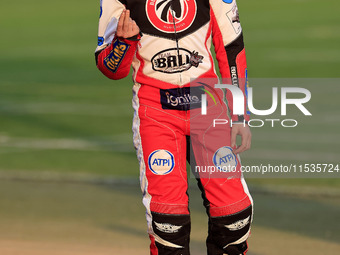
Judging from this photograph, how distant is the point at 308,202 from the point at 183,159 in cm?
362

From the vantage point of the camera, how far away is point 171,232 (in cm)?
616

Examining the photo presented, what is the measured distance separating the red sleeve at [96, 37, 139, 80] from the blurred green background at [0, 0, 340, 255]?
2.17m

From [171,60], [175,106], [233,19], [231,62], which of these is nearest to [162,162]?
[175,106]

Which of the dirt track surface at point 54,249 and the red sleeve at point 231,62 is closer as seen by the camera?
the red sleeve at point 231,62

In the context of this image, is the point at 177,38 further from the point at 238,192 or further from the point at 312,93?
the point at 312,93

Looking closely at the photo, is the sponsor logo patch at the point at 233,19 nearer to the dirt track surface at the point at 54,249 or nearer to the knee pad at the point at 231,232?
the knee pad at the point at 231,232

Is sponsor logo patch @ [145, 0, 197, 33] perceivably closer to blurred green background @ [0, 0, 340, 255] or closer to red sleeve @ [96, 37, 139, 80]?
red sleeve @ [96, 37, 139, 80]

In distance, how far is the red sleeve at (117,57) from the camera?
19.7 ft

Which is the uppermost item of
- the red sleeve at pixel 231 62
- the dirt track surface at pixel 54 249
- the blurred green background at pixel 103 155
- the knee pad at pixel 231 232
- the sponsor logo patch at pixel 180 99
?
the red sleeve at pixel 231 62

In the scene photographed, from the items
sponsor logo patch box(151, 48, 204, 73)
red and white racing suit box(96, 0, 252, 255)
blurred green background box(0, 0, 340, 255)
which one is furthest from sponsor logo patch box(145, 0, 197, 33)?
blurred green background box(0, 0, 340, 255)

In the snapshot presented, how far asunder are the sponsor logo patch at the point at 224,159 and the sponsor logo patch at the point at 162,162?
0.94 ft

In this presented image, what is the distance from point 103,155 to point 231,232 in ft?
19.4

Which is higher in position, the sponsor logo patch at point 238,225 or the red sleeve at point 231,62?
the red sleeve at point 231,62

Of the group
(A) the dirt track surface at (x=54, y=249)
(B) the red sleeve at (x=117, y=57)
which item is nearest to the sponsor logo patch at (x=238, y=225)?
(B) the red sleeve at (x=117, y=57)
